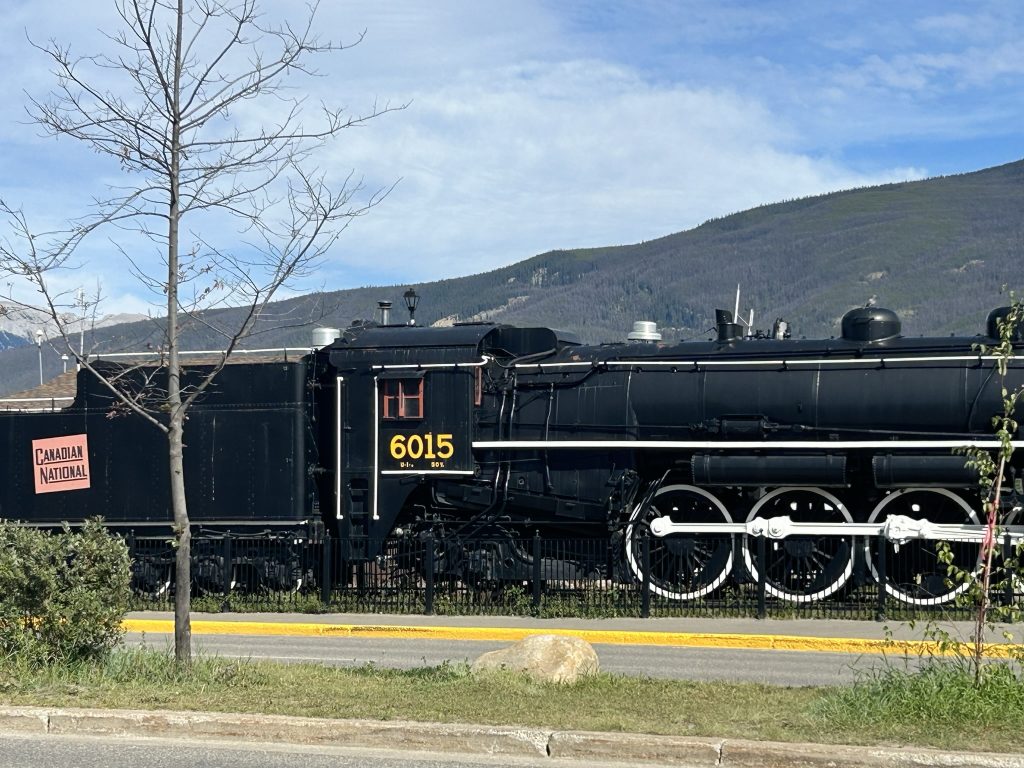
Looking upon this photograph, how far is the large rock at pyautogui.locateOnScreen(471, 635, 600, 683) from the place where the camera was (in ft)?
35.7

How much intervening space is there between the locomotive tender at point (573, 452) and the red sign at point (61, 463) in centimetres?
3

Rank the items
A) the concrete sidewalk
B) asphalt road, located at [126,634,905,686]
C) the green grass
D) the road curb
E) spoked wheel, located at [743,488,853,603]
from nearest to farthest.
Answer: the road curb < the green grass < asphalt road, located at [126,634,905,686] < the concrete sidewalk < spoked wheel, located at [743,488,853,603]

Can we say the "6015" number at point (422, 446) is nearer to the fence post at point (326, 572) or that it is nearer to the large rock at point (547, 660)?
the fence post at point (326, 572)

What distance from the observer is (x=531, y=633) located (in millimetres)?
15688

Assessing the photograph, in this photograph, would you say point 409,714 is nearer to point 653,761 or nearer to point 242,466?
point 653,761

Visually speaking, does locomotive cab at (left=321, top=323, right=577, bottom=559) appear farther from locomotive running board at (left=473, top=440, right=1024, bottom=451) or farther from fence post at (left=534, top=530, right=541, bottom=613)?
fence post at (left=534, top=530, right=541, bottom=613)

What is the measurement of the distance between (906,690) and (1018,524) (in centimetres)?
877

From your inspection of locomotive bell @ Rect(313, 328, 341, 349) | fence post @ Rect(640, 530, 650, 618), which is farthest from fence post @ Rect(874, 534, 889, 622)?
locomotive bell @ Rect(313, 328, 341, 349)

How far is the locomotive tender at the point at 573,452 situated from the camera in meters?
17.2

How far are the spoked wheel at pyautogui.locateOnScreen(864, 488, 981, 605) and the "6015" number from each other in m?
5.96

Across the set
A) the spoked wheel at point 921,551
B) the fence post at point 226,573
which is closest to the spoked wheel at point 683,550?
the spoked wheel at point 921,551

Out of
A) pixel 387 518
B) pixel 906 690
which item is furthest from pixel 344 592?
pixel 906 690

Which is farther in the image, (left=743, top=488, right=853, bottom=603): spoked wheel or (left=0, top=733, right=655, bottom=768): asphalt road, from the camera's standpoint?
(left=743, top=488, right=853, bottom=603): spoked wheel

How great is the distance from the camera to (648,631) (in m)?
15.7
